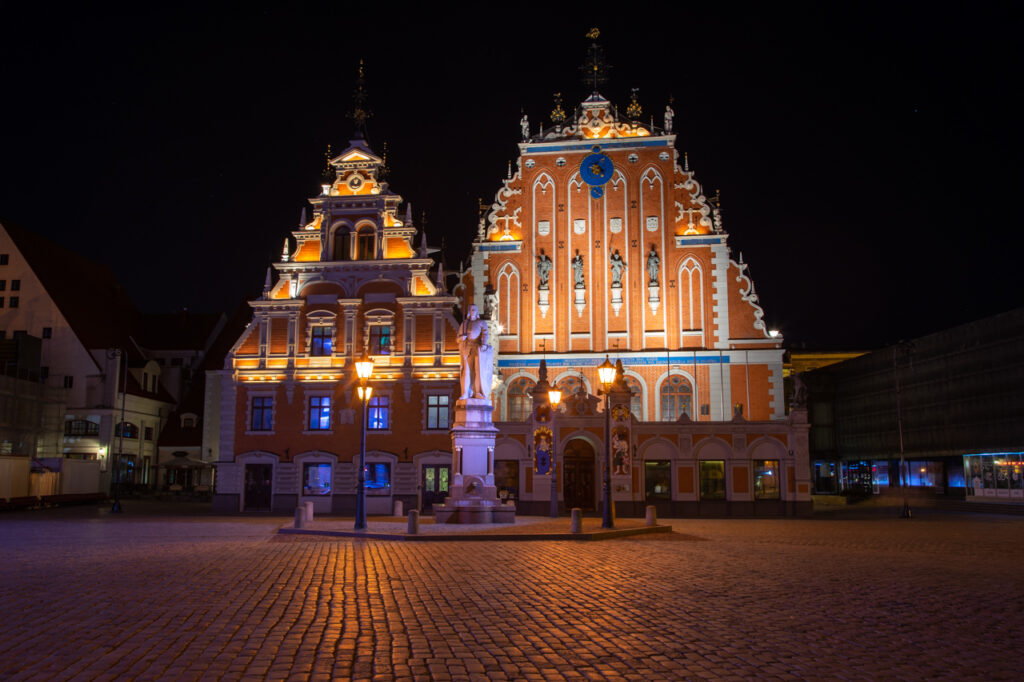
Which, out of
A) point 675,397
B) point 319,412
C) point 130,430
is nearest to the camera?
point 319,412

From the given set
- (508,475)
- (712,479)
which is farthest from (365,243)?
(712,479)

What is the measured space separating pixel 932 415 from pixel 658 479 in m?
24.7

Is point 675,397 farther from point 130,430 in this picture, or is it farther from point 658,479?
point 130,430

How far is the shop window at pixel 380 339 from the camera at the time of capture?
39969 mm

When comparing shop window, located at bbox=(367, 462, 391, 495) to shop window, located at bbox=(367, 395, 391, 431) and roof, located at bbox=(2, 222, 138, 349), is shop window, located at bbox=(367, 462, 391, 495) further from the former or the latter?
roof, located at bbox=(2, 222, 138, 349)

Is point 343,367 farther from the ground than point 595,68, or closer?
closer

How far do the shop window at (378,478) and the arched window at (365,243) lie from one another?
1006 cm

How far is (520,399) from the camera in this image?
4284cm

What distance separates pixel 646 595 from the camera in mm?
11492

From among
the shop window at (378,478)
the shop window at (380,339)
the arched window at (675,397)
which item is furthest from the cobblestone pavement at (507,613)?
the arched window at (675,397)

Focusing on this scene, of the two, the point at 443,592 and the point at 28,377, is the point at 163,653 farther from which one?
the point at 28,377

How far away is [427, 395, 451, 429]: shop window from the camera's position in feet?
127

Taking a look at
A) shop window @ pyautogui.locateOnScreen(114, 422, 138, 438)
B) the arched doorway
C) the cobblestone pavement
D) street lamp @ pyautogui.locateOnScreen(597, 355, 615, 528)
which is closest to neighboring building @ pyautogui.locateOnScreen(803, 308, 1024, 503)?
the arched doorway

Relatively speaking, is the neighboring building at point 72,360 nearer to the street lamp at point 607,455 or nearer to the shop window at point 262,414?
the shop window at point 262,414
